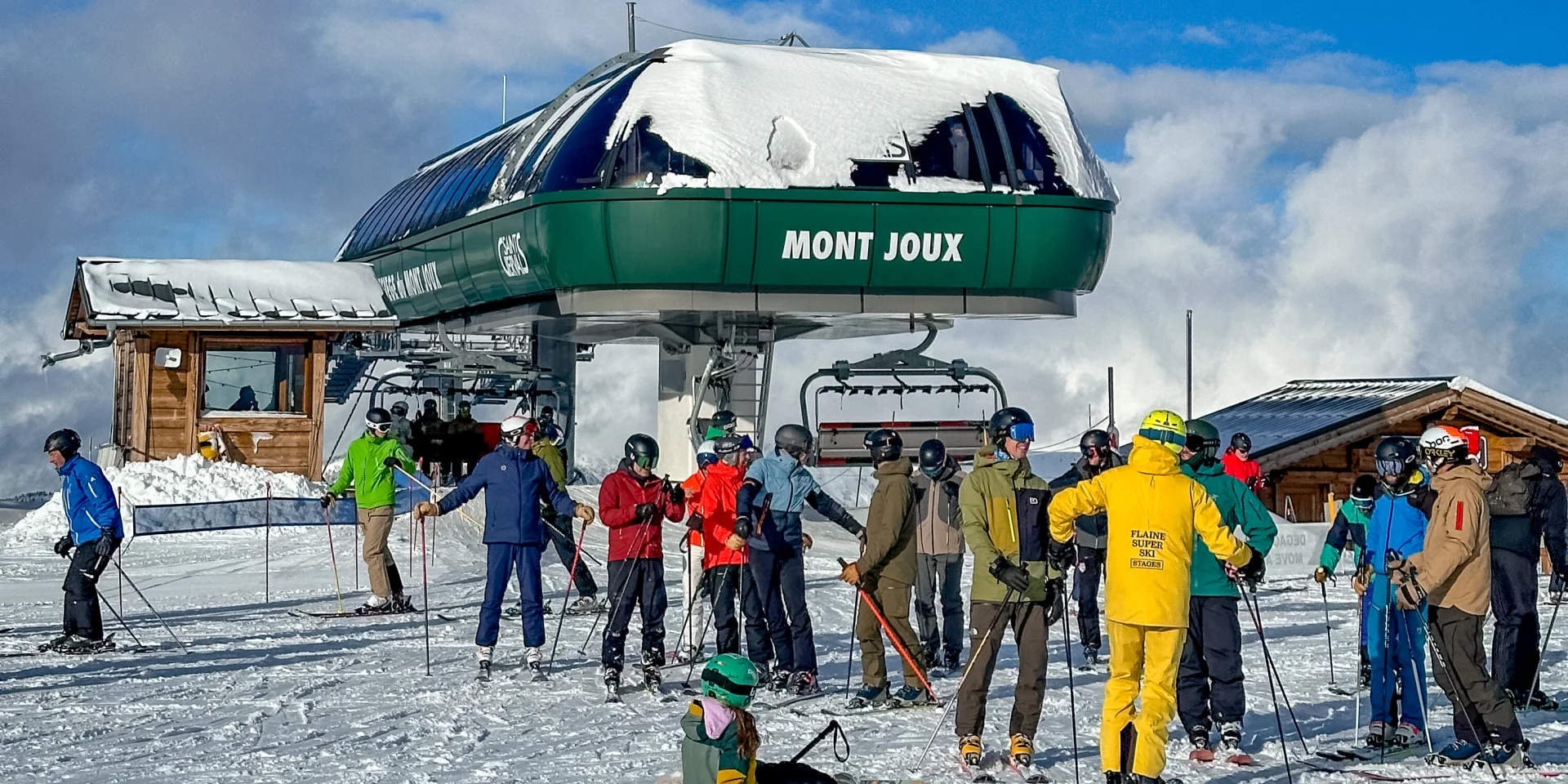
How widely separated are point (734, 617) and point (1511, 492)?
4.92 metres

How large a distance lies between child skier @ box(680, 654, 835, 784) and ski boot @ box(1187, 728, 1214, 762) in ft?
12.1

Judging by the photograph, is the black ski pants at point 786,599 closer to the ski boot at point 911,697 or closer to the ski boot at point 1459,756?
the ski boot at point 911,697

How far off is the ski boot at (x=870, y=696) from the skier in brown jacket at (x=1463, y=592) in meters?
3.20

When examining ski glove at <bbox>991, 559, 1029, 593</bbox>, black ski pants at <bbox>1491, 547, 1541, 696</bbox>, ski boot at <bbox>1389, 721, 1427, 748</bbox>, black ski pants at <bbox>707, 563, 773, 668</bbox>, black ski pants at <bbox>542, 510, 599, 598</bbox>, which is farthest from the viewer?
black ski pants at <bbox>542, 510, 599, 598</bbox>

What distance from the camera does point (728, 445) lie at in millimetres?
11609

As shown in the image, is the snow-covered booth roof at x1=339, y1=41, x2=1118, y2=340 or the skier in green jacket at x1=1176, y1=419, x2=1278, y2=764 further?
the snow-covered booth roof at x1=339, y1=41, x2=1118, y2=340

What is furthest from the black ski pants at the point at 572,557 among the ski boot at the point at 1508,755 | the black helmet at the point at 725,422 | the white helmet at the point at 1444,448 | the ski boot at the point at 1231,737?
the ski boot at the point at 1508,755

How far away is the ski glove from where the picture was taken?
336 inches

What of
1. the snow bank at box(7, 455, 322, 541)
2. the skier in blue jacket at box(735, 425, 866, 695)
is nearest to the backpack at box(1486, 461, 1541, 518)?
the skier in blue jacket at box(735, 425, 866, 695)

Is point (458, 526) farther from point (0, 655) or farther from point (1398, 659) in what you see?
point (1398, 659)

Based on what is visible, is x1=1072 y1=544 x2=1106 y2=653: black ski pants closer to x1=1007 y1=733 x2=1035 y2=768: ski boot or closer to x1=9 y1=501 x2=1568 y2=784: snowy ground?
x1=9 y1=501 x2=1568 y2=784: snowy ground

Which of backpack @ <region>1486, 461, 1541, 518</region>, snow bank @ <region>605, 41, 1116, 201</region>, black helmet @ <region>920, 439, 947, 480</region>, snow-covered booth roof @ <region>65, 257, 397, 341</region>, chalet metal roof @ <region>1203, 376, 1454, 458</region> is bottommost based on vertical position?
backpack @ <region>1486, 461, 1541, 518</region>

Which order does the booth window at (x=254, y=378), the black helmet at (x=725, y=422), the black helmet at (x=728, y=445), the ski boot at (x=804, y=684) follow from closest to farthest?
the ski boot at (x=804, y=684) → the black helmet at (x=728, y=445) → the black helmet at (x=725, y=422) → the booth window at (x=254, y=378)

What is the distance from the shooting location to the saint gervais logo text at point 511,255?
25.9 meters
